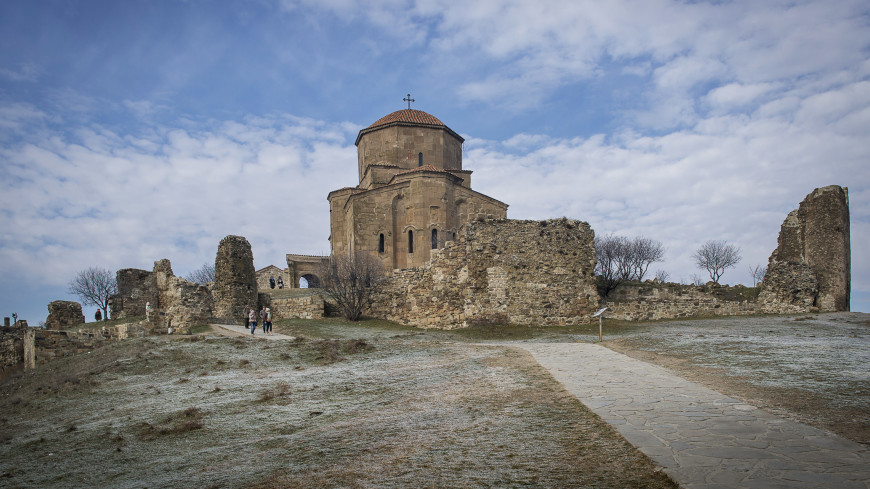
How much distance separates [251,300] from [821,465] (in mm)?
22755

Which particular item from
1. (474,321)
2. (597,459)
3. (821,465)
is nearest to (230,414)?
(597,459)

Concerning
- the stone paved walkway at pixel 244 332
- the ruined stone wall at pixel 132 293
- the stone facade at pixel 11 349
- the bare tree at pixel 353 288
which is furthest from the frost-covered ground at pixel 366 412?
the ruined stone wall at pixel 132 293

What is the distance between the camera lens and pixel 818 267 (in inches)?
858

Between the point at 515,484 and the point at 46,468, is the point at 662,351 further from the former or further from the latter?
the point at 46,468

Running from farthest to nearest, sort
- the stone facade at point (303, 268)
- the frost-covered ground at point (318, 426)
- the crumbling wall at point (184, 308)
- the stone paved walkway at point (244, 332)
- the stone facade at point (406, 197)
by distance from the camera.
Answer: the stone facade at point (303, 268)
the stone facade at point (406, 197)
the crumbling wall at point (184, 308)
the stone paved walkway at point (244, 332)
the frost-covered ground at point (318, 426)

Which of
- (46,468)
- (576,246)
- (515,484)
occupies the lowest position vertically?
(46,468)

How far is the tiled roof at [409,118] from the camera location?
42188mm

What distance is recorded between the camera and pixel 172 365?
1352 cm

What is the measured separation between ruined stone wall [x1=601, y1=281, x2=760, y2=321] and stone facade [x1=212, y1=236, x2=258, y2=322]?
46.6 feet

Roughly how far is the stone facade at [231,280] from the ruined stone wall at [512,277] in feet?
24.9

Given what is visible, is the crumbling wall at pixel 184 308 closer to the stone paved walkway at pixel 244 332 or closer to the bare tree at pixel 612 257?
the stone paved walkway at pixel 244 332

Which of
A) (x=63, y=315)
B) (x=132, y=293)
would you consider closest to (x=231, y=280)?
(x=132, y=293)

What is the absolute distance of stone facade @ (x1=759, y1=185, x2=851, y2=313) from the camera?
21.3 m

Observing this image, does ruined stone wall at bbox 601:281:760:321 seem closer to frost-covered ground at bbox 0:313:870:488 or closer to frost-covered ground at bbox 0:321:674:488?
frost-covered ground at bbox 0:313:870:488
